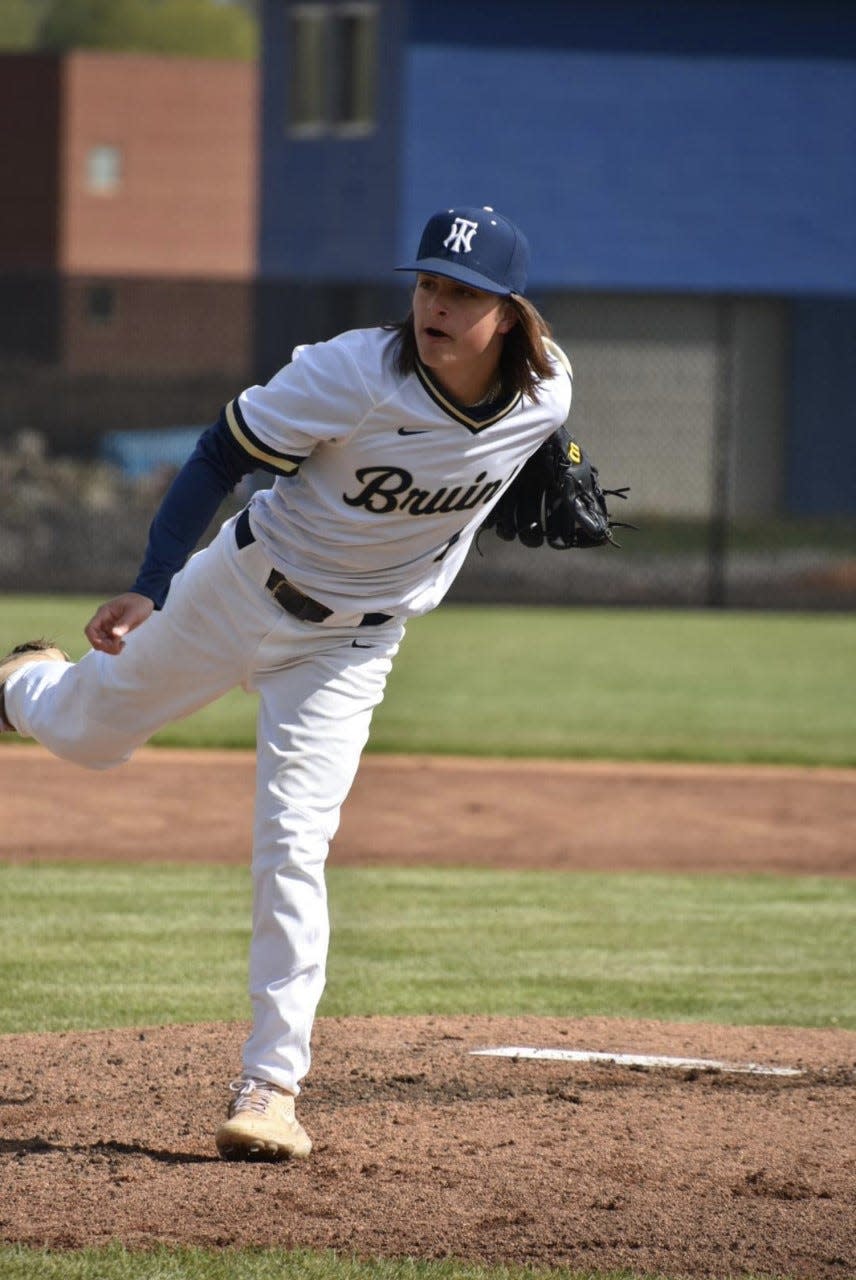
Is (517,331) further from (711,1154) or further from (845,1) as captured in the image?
(845,1)

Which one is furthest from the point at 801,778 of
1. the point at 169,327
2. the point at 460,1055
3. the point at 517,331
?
the point at 169,327

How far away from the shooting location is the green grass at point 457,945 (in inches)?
229

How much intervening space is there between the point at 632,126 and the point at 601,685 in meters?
12.7

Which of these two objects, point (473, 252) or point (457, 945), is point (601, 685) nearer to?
point (457, 945)

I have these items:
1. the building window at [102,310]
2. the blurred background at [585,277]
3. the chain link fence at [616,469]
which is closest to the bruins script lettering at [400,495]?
the chain link fence at [616,469]

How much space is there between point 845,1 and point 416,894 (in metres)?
19.9

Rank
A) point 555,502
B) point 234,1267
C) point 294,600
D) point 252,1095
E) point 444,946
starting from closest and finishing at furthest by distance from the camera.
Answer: point 234,1267 < point 252,1095 < point 294,600 < point 555,502 < point 444,946

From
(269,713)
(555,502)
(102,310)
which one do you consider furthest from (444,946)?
(102,310)

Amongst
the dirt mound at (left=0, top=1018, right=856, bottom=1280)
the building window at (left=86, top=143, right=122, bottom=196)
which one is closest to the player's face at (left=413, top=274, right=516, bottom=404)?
the dirt mound at (left=0, top=1018, right=856, bottom=1280)

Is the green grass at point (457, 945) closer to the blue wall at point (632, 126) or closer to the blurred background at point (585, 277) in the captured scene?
the blurred background at point (585, 277)

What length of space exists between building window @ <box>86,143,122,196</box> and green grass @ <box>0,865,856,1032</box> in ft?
112

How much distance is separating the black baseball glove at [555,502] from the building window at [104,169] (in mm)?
36623

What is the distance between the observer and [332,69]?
2591cm

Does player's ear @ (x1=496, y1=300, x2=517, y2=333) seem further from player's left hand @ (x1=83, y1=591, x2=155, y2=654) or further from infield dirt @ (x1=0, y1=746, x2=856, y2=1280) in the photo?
infield dirt @ (x1=0, y1=746, x2=856, y2=1280)
